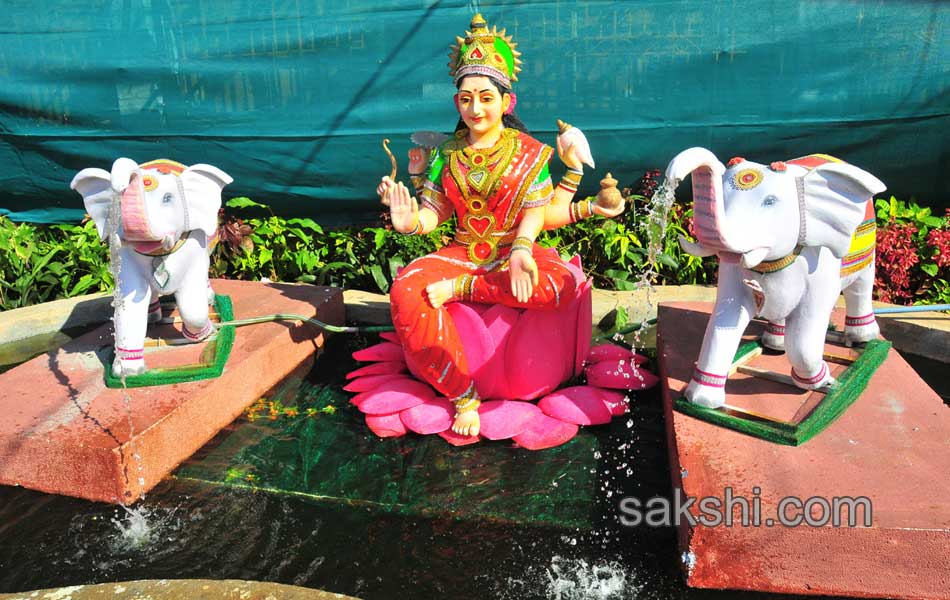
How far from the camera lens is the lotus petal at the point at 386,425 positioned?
3423 millimetres

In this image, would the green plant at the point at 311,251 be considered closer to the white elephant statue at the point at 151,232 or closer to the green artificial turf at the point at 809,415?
the white elephant statue at the point at 151,232

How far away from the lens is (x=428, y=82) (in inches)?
203

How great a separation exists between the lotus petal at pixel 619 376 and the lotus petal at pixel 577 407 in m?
0.14

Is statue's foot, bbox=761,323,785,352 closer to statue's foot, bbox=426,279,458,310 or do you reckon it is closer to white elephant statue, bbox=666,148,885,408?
white elephant statue, bbox=666,148,885,408

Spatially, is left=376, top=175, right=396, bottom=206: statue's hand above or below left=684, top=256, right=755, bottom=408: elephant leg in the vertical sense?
above

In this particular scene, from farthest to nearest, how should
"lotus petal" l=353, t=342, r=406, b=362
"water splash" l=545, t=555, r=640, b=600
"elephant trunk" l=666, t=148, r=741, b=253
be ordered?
"lotus petal" l=353, t=342, r=406, b=362, "elephant trunk" l=666, t=148, r=741, b=253, "water splash" l=545, t=555, r=640, b=600

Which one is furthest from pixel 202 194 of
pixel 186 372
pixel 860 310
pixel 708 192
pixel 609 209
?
pixel 860 310

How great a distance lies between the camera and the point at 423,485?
10.0 ft

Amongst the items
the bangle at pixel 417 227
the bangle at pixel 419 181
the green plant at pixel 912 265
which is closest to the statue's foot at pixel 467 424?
the bangle at pixel 417 227

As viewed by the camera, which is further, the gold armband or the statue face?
the gold armband

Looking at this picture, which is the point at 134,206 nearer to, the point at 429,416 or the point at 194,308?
the point at 194,308

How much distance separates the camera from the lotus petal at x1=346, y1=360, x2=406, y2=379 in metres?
3.89

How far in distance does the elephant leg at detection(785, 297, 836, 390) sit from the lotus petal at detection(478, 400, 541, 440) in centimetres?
108

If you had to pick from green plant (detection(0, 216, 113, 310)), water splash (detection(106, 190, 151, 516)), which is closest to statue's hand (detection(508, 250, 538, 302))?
water splash (detection(106, 190, 151, 516))
